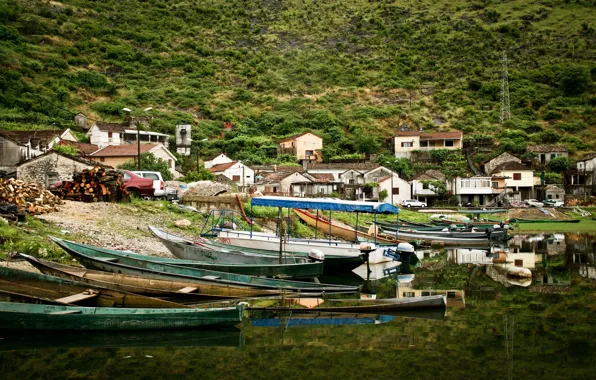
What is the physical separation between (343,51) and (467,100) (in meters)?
39.8

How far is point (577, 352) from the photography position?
38.5ft

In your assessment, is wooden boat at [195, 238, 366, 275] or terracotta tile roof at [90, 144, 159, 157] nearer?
wooden boat at [195, 238, 366, 275]

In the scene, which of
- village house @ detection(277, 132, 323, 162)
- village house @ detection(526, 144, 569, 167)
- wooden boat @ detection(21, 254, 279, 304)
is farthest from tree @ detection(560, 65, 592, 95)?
wooden boat @ detection(21, 254, 279, 304)

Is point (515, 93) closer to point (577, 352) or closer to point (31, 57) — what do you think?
point (31, 57)

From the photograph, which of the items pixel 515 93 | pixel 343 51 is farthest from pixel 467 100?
pixel 343 51

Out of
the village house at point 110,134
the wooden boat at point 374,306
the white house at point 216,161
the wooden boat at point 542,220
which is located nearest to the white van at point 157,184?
the wooden boat at point 374,306

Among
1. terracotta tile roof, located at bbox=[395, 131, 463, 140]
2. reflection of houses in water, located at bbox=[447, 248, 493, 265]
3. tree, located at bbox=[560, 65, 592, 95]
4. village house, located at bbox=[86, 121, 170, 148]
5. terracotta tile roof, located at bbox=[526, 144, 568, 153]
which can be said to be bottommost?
reflection of houses in water, located at bbox=[447, 248, 493, 265]

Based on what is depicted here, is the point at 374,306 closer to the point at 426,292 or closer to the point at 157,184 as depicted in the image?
the point at 426,292

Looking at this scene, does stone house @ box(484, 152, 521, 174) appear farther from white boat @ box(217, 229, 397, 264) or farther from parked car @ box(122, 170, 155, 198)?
white boat @ box(217, 229, 397, 264)

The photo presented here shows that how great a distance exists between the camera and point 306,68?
391 ft

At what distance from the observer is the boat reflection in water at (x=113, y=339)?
1162 centimetres

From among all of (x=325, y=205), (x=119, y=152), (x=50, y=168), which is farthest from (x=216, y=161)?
(x=325, y=205)

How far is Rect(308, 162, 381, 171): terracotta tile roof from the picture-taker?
70250mm

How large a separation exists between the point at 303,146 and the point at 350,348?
227ft
